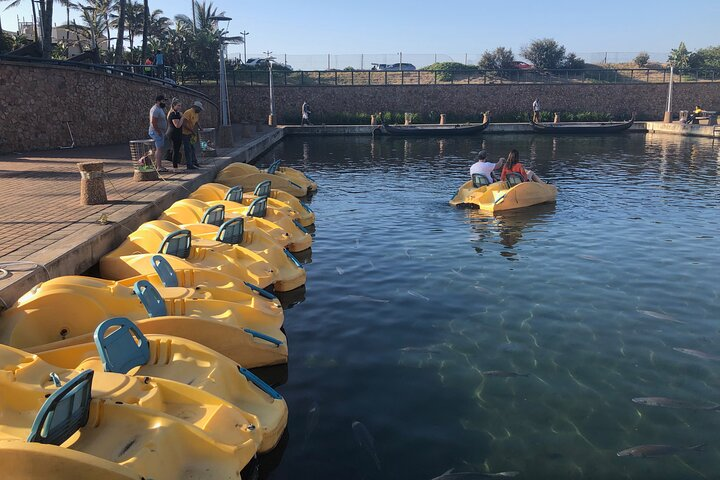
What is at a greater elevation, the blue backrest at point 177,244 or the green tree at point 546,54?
the green tree at point 546,54

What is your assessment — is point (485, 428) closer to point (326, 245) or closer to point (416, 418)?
point (416, 418)

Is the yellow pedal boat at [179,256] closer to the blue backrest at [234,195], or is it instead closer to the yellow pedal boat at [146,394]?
the yellow pedal boat at [146,394]

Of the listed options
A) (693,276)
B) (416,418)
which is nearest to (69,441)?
(416,418)

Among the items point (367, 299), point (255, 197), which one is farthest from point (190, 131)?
point (367, 299)

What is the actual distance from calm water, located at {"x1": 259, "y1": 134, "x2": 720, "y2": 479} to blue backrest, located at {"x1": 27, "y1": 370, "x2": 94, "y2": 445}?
5.05 ft

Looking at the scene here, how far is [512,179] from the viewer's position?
14133 mm

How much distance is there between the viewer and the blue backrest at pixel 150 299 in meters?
5.71

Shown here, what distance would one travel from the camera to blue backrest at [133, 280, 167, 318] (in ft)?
18.7

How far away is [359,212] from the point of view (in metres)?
14.5

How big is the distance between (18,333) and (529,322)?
5496 millimetres

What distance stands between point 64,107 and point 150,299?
1648 centimetres

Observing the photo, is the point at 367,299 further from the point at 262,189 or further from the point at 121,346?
the point at 262,189

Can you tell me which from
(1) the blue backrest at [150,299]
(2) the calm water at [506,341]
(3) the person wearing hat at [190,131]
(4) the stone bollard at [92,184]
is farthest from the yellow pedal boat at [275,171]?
(1) the blue backrest at [150,299]

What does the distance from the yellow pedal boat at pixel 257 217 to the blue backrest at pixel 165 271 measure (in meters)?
2.38
